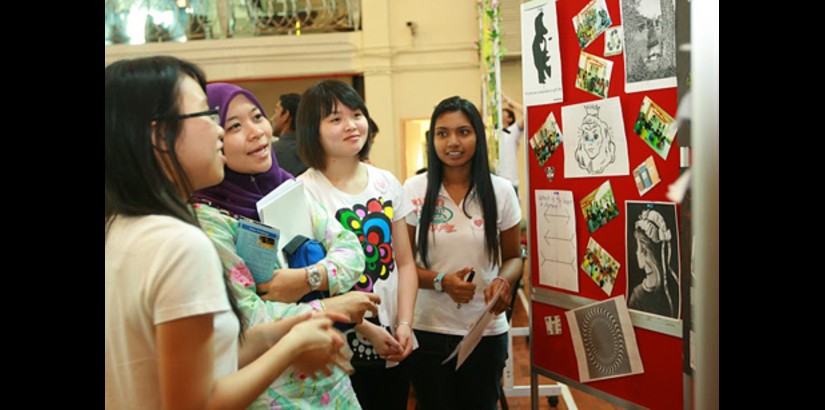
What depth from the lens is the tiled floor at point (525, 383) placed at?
3.42 meters

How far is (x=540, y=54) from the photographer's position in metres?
1.98

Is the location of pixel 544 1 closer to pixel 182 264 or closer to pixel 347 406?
pixel 347 406

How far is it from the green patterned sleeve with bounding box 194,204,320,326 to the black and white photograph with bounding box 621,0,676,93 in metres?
1.10

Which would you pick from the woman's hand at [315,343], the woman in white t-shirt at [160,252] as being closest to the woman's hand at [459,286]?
the woman's hand at [315,343]

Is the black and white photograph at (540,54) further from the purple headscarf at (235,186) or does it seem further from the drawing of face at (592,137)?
the purple headscarf at (235,186)

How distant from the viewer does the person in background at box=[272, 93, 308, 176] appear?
42.7 inches

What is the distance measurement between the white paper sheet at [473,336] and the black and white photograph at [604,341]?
0.26 m

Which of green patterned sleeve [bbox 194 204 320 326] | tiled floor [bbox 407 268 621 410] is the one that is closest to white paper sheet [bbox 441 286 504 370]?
green patterned sleeve [bbox 194 204 320 326]

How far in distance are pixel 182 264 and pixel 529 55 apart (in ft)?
4.95

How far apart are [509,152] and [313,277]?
51.2 inches

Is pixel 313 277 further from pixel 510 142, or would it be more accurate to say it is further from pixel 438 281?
pixel 510 142

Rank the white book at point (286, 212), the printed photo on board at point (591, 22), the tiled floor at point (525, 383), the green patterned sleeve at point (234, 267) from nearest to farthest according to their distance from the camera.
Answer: the green patterned sleeve at point (234, 267) < the white book at point (286, 212) < the printed photo on board at point (591, 22) < the tiled floor at point (525, 383)

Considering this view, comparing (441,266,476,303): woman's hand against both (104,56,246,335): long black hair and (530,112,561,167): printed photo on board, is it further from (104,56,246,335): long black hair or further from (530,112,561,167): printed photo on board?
(104,56,246,335): long black hair

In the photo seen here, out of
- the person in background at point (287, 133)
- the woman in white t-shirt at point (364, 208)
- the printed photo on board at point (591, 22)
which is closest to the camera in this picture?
the person in background at point (287, 133)
